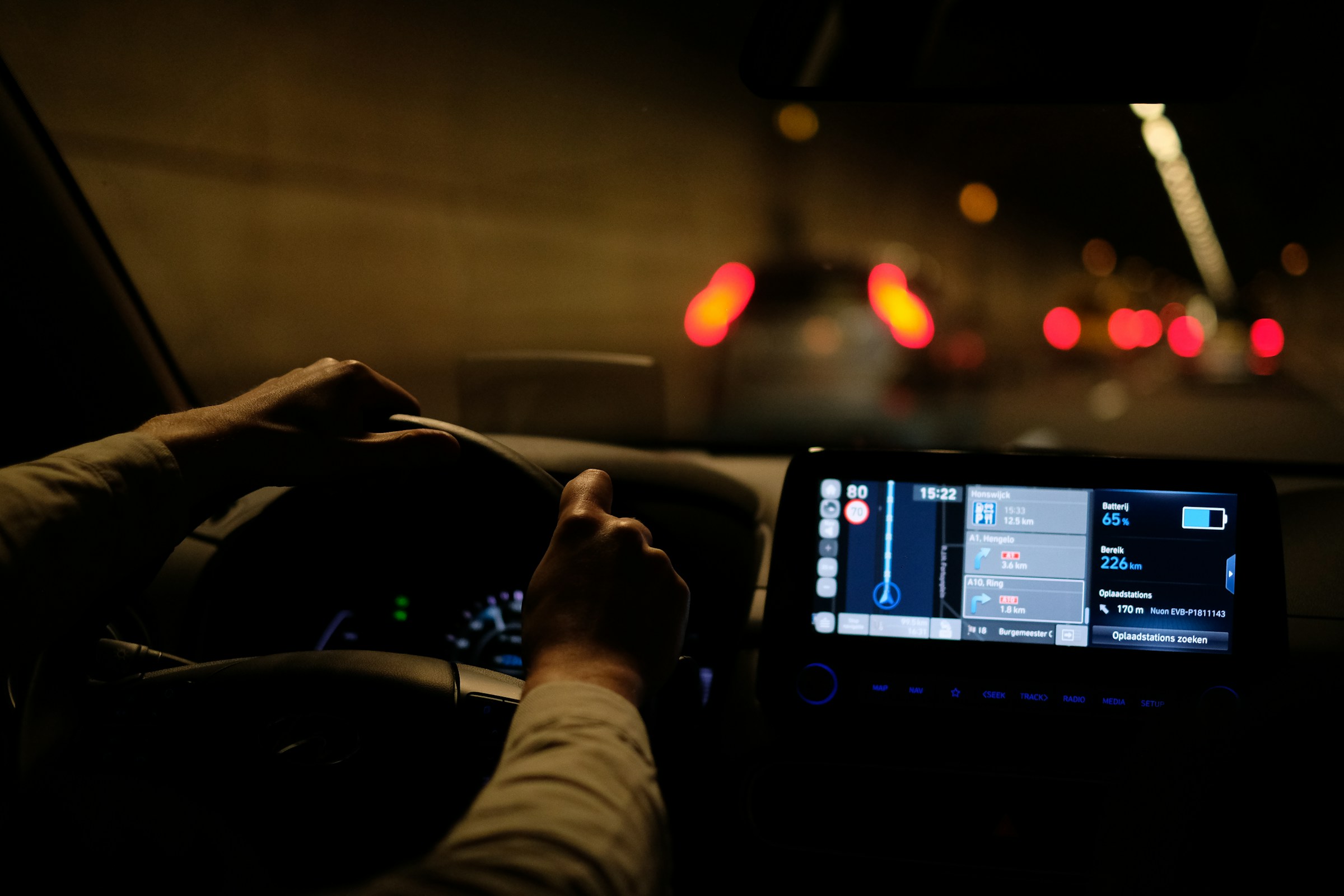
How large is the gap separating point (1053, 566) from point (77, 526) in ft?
5.82

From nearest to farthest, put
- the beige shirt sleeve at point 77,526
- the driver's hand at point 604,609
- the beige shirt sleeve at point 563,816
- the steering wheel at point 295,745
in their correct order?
the beige shirt sleeve at point 563,816 → the driver's hand at point 604,609 → the beige shirt sleeve at point 77,526 → the steering wheel at point 295,745

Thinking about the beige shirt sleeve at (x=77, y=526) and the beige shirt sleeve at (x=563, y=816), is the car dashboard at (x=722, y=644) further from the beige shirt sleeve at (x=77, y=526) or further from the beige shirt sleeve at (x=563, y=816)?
the beige shirt sleeve at (x=77, y=526)

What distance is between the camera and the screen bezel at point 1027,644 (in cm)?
206

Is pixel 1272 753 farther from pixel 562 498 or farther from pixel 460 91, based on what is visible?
pixel 460 91

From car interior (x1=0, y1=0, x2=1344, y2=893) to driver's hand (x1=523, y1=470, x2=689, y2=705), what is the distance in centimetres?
31

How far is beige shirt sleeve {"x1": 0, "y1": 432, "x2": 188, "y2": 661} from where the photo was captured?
1.42 m

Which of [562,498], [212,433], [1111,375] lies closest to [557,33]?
[212,433]

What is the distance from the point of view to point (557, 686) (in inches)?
45.4

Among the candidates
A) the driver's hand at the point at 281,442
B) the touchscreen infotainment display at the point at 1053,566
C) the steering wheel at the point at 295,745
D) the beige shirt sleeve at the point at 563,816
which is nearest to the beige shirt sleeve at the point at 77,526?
the driver's hand at the point at 281,442

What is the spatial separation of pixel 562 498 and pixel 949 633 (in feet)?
3.46

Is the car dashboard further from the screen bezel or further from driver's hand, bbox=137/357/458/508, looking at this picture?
driver's hand, bbox=137/357/458/508

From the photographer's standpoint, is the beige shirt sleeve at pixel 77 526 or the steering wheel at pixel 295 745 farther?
the steering wheel at pixel 295 745

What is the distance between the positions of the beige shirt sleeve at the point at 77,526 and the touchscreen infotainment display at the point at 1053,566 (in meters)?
1.35

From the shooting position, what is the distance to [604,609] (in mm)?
1273
